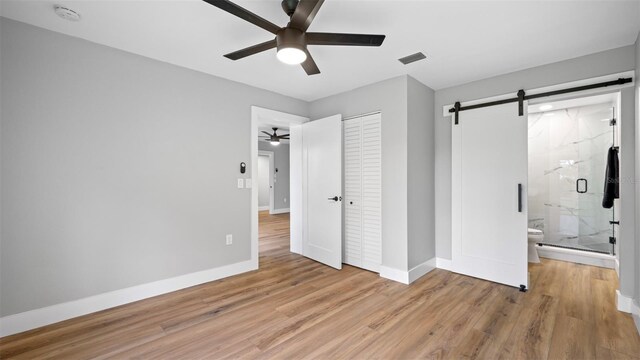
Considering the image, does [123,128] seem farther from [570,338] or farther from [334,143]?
[570,338]

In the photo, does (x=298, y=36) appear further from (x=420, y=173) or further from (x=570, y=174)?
(x=570, y=174)

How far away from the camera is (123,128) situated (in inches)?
105

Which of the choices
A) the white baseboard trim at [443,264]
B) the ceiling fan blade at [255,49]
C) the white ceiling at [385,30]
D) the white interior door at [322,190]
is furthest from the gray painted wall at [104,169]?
the white baseboard trim at [443,264]

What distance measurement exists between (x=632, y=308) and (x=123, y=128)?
5.04 meters

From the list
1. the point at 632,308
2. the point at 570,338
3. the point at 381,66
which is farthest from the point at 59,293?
the point at 632,308

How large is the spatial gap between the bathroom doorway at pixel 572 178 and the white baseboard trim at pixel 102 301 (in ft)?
15.4

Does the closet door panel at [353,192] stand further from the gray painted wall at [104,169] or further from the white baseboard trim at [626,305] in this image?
the white baseboard trim at [626,305]

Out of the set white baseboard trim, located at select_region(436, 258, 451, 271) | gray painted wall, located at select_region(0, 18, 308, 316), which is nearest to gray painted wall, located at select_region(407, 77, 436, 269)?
white baseboard trim, located at select_region(436, 258, 451, 271)

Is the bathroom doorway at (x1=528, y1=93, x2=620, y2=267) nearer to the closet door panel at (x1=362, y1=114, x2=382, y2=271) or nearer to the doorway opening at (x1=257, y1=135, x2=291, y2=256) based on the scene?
the closet door panel at (x1=362, y1=114, x2=382, y2=271)

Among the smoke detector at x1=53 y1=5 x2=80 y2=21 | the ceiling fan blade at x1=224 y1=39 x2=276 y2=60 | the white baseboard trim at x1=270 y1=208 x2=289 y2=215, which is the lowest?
the white baseboard trim at x1=270 y1=208 x2=289 y2=215

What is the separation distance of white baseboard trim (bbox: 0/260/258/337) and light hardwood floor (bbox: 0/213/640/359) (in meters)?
0.08

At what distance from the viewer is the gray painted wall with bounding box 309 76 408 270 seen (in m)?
3.24

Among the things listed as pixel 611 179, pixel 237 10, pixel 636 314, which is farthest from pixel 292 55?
pixel 611 179

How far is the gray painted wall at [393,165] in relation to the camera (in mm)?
3240
